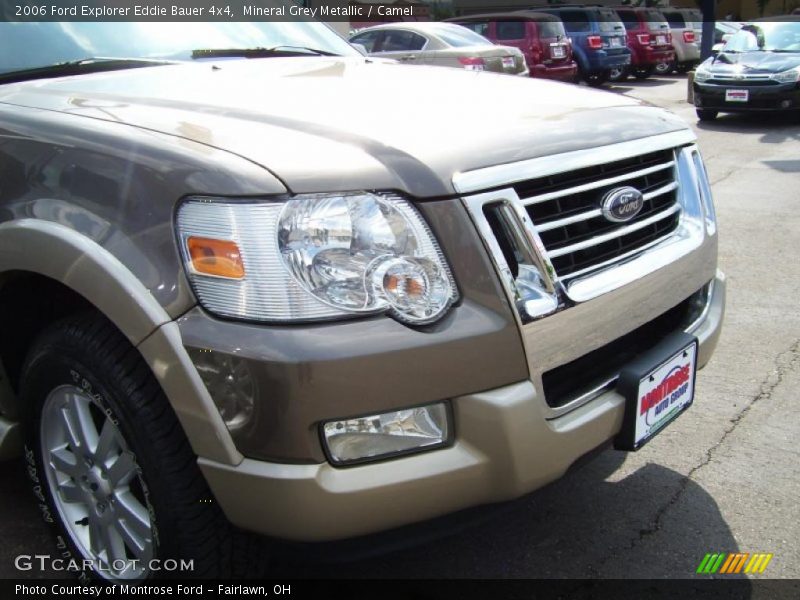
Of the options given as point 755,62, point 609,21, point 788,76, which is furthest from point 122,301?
point 609,21

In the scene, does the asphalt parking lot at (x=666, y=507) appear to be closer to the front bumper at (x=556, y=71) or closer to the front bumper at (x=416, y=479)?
the front bumper at (x=416, y=479)

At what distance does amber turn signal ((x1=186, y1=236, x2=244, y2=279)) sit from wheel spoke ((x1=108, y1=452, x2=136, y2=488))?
55 cm

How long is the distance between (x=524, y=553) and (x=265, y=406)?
3.97 ft

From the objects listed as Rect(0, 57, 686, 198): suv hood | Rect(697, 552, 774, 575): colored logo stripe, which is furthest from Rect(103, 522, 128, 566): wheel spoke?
Rect(697, 552, 774, 575): colored logo stripe

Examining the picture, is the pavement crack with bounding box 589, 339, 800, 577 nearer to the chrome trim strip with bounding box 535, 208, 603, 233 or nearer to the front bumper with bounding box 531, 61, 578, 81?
the chrome trim strip with bounding box 535, 208, 603, 233

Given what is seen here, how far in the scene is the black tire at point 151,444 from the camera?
1897 mm

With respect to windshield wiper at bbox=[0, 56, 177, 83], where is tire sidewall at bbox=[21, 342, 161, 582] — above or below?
below

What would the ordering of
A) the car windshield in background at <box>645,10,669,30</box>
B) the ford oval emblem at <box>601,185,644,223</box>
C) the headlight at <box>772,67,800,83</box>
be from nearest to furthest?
the ford oval emblem at <box>601,185,644,223</box> → the headlight at <box>772,67,800,83</box> → the car windshield in background at <box>645,10,669,30</box>

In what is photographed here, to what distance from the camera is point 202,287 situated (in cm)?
178

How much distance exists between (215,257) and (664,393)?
128cm

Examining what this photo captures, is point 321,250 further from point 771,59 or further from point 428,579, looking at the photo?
point 771,59

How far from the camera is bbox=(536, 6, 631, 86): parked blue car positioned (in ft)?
56.5

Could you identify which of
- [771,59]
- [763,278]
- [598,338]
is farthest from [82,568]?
[771,59]

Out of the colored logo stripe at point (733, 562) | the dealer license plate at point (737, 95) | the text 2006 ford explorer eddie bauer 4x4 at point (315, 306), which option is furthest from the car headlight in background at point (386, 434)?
the dealer license plate at point (737, 95)
